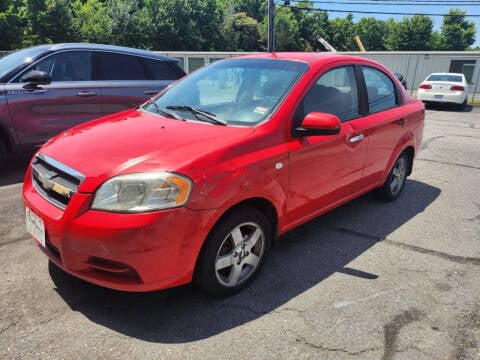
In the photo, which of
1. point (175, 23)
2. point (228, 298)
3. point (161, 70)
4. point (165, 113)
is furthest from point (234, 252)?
point (175, 23)

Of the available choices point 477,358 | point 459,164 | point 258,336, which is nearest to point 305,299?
point 258,336

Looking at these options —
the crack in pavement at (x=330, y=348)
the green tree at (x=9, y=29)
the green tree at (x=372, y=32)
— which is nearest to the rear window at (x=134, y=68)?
the crack in pavement at (x=330, y=348)

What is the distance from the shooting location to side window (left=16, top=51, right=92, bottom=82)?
17.5ft

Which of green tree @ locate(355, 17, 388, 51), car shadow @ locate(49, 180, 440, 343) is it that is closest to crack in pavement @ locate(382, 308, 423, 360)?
car shadow @ locate(49, 180, 440, 343)

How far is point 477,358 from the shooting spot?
7.77 feet

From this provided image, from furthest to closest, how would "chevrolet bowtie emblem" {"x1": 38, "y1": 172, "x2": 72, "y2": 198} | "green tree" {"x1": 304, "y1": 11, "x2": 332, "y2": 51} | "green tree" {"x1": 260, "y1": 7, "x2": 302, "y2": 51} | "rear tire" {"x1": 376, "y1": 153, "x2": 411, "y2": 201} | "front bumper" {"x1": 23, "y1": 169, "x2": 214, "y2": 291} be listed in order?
"green tree" {"x1": 304, "y1": 11, "x2": 332, "y2": 51} < "green tree" {"x1": 260, "y1": 7, "x2": 302, "y2": 51} < "rear tire" {"x1": 376, "y1": 153, "x2": 411, "y2": 201} < "chevrolet bowtie emblem" {"x1": 38, "y1": 172, "x2": 72, "y2": 198} < "front bumper" {"x1": 23, "y1": 169, "x2": 214, "y2": 291}

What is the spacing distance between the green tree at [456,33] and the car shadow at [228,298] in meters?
95.6

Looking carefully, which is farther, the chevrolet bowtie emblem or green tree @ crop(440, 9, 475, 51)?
green tree @ crop(440, 9, 475, 51)

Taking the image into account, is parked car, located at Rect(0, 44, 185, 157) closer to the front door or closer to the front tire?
the front door

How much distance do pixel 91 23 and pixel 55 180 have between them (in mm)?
42943

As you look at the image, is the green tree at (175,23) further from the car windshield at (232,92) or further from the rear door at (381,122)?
the car windshield at (232,92)

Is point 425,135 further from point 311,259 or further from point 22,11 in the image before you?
point 22,11

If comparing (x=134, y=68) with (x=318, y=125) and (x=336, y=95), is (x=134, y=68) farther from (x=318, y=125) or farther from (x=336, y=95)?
(x=318, y=125)

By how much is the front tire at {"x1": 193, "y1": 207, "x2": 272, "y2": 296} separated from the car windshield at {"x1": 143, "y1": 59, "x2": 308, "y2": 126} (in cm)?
74
